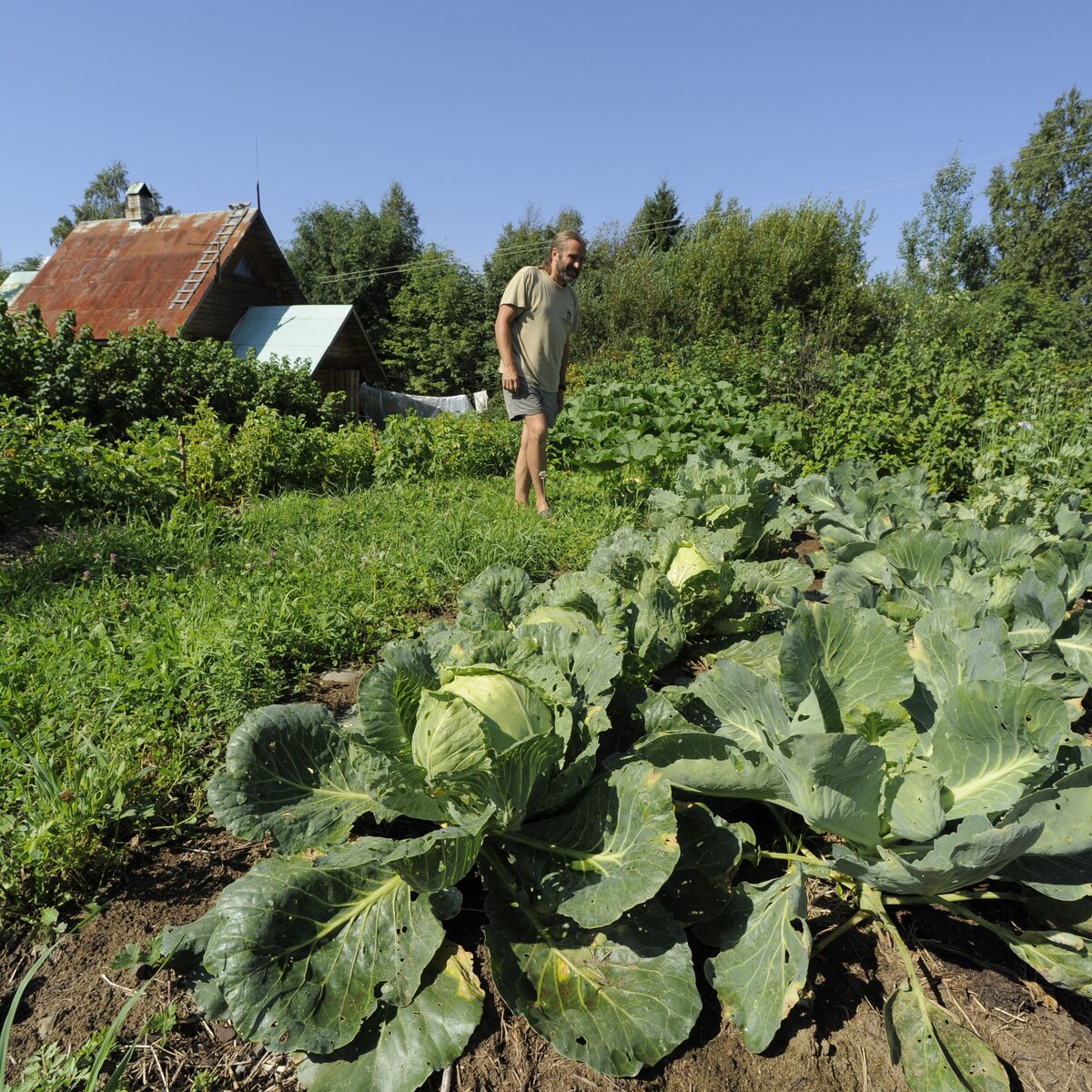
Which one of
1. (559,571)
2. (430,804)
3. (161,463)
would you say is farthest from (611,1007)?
(161,463)

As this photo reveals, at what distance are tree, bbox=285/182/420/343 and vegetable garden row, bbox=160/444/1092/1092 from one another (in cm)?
3776

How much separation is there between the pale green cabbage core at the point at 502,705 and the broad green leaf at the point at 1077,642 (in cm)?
215

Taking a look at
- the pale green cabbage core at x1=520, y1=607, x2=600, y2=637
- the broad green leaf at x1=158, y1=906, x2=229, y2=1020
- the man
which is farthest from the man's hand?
the broad green leaf at x1=158, y1=906, x2=229, y2=1020

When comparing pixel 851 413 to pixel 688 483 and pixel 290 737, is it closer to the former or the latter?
pixel 688 483

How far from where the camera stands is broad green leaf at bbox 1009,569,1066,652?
8.21 ft

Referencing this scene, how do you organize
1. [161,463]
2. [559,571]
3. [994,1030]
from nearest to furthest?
[994,1030], [559,571], [161,463]

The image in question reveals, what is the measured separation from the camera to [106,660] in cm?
252

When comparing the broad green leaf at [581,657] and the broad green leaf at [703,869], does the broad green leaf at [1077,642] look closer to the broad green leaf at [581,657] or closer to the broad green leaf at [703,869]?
the broad green leaf at [703,869]

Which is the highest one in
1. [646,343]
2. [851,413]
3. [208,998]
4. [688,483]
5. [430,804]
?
[646,343]

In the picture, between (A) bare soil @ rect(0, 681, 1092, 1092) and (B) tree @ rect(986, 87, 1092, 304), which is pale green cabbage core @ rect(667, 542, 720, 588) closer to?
(A) bare soil @ rect(0, 681, 1092, 1092)

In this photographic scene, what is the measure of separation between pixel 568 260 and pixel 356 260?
37.2 meters

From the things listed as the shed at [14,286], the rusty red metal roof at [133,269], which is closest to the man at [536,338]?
the rusty red metal roof at [133,269]

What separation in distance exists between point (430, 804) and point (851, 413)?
21.6 feet

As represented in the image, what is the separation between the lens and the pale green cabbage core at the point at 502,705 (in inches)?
60.5
